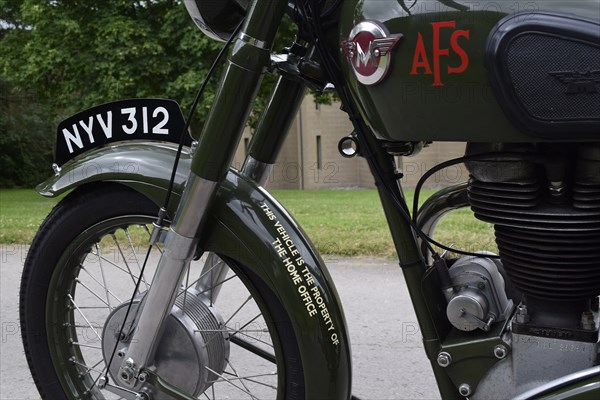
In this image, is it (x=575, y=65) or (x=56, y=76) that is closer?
(x=575, y=65)

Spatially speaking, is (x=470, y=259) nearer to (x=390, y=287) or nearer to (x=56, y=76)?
(x=390, y=287)

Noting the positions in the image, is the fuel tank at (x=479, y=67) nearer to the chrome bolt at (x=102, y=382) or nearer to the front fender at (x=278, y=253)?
the front fender at (x=278, y=253)

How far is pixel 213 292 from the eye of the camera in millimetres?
2299

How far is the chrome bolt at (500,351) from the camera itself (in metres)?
1.74

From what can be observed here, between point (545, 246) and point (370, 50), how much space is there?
0.56 meters

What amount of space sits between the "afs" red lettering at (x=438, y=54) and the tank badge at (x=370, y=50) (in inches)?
2.0

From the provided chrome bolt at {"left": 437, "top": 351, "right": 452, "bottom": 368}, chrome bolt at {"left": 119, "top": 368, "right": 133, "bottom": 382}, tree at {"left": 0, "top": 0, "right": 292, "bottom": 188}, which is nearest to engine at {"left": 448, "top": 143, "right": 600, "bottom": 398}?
chrome bolt at {"left": 437, "top": 351, "right": 452, "bottom": 368}

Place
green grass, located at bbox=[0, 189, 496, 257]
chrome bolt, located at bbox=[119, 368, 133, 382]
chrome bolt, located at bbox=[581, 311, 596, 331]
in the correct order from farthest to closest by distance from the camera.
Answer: green grass, located at bbox=[0, 189, 496, 257] < chrome bolt, located at bbox=[119, 368, 133, 382] < chrome bolt, located at bbox=[581, 311, 596, 331]

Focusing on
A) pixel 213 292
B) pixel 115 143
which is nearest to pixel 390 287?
pixel 213 292

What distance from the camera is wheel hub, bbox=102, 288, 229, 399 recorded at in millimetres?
2033

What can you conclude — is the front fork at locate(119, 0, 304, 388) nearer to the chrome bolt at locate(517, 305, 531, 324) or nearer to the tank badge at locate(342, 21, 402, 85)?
the tank badge at locate(342, 21, 402, 85)

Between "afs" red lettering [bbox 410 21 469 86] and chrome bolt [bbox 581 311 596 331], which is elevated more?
"afs" red lettering [bbox 410 21 469 86]

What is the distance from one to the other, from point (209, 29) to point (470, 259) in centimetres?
93

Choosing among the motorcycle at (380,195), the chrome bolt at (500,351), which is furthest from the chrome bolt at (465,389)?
the chrome bolt at (500,351)
